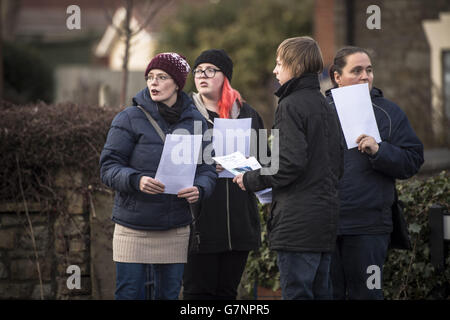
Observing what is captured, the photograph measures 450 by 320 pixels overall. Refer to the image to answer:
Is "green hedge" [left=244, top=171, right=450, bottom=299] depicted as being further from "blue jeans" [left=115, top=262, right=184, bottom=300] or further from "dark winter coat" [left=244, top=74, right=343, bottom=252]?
"blue jeans" [left=115, top=262, right=184, bottom=300]

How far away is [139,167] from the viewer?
3.99m

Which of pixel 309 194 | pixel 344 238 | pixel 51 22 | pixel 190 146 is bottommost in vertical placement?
pixel 344 238

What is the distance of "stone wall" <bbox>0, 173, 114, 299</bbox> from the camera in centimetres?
543

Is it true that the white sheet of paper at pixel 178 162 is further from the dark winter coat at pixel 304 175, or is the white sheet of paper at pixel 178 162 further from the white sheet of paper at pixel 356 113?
the white sheet of paper at pixel 356 113

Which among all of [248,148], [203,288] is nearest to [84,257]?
[203,288]

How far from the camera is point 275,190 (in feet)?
12.5

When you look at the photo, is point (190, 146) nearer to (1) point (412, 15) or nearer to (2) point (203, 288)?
(2) point (203, 288)

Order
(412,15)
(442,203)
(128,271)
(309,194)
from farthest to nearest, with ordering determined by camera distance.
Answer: (412,15), (442,203), (128,271), (309,194)

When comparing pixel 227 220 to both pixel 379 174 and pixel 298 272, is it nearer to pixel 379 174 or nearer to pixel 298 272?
pixel 298 272

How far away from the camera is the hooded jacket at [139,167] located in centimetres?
395

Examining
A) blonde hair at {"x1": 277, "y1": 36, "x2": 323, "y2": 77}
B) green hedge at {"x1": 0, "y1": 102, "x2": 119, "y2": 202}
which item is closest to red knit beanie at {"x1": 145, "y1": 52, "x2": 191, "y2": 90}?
blonde hair at {"x1": 277, "y1": 36, "x2": 323, "y2": 77}

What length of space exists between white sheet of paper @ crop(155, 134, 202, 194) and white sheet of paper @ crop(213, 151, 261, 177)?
15cm

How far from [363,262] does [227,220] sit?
87cm

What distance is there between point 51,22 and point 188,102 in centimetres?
3908
